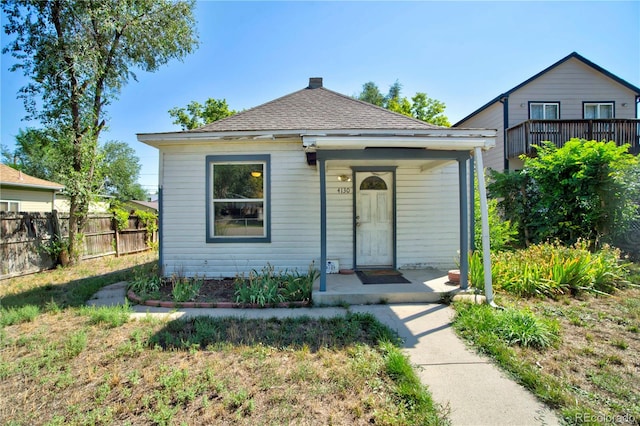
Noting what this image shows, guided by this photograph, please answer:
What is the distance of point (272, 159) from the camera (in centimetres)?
661

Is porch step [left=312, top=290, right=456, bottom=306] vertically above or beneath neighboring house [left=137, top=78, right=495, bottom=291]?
beneath

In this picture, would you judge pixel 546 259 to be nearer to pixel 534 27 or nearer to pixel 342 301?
pixel 342 301

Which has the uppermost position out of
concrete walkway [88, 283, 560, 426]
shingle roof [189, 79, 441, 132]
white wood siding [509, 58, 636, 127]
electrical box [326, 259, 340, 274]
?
white wood siding [509, 58, 636, 127]

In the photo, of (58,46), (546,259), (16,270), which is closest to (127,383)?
(546,259)

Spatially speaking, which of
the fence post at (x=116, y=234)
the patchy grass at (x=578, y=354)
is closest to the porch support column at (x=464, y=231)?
the patchy grass at (x=578, y=354)

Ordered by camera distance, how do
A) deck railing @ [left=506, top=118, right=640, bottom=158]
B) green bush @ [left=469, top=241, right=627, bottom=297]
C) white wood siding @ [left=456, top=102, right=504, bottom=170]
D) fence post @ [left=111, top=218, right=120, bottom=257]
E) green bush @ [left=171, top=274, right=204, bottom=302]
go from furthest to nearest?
white wood siding @ [left=456, top=102, right=504, bottom=170]
deck railing @ [left=506, top=118, right=640, bottom=158]
fence post @ [left=111, top=218, right=120, bottom=257]
green bush @ [left=469, top=241, right=627, bottom=297]
green bush @ [left=171, top=274, right=204, bottom=302]

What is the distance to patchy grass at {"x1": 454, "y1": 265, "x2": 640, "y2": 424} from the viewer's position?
7.98 ft

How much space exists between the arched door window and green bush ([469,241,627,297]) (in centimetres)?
242

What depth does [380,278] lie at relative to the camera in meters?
6.08

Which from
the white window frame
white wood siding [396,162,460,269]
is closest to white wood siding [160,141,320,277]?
white wood siding [396,162,460,269]

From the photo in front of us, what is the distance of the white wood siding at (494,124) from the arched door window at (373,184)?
8880 millimetres

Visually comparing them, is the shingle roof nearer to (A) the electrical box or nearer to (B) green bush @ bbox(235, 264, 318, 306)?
(A) the electrical box

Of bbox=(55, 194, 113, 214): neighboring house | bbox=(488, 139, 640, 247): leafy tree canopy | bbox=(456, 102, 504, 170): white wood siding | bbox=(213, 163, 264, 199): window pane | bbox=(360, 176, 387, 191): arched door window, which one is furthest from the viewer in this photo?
bbox=(456, 102, 504, 170): white wood siding

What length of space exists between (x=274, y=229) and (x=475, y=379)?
4.68 metres
